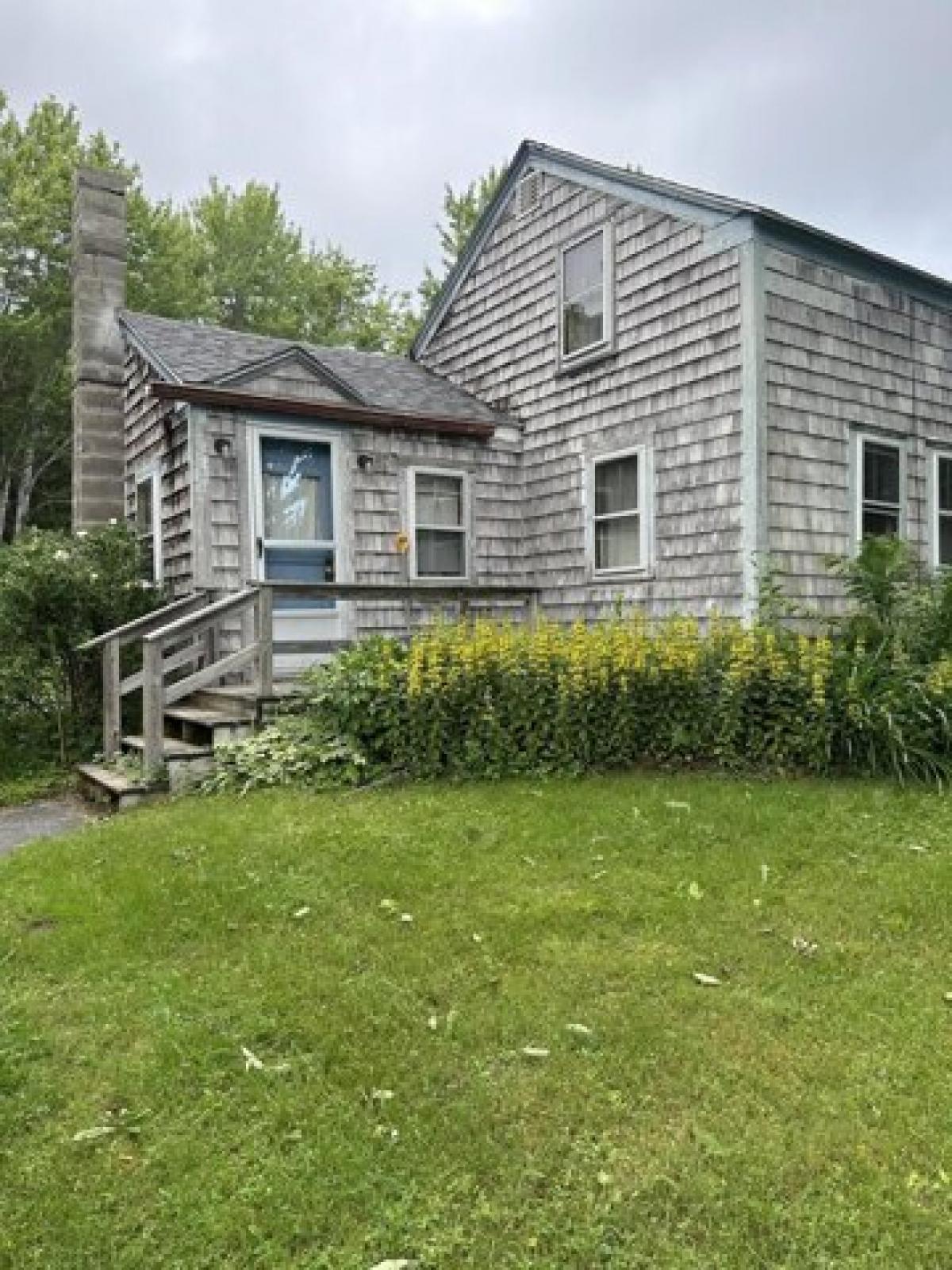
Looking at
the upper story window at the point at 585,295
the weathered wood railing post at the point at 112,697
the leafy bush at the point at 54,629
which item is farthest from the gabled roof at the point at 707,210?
the weathered wood railing post at the point at 112,697

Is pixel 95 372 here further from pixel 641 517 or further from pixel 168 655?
pixel 641 517

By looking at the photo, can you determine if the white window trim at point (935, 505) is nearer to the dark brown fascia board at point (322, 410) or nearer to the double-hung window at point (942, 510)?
the double-hung window at point (942, 510)

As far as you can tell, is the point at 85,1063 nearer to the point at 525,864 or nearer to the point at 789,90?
the point at 525,864

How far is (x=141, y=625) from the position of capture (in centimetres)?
727

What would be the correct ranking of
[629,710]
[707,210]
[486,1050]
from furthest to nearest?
[707,210] → [629,710] → [486,1050]

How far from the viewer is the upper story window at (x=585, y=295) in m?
8.59

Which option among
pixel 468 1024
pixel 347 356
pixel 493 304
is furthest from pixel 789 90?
pixel 468 1024

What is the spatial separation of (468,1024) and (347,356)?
9.24 metres

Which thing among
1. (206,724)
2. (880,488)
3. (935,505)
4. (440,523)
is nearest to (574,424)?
(440,523)

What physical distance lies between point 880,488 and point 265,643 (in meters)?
5.78

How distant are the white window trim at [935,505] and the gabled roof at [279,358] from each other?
4365 millimetres

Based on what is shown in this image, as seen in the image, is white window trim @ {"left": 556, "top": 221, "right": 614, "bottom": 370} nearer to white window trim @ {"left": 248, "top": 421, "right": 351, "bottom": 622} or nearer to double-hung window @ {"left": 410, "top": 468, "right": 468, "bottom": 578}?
double-hung window @ {"left": 410, "top": 468, "right": 468, "bottom": 578}

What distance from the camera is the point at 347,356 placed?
34.8 ft

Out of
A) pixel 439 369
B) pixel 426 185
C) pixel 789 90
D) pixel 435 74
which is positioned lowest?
pixel 439 369
